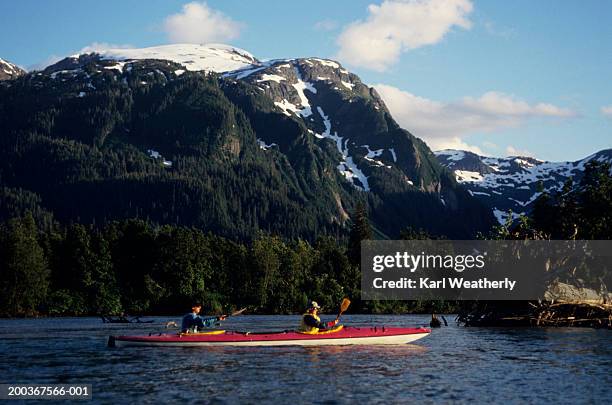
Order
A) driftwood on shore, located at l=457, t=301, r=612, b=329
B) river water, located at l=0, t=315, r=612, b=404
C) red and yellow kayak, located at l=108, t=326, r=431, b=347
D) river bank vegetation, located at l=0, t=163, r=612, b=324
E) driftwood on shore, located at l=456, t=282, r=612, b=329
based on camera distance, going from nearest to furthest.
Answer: river water, located at l=0, t=315, r=612, b=404
red and yellow kayak, located at l=108, t=326, r=431, b=347
driftwood on shore, located at l=456, t=282, r=612, b=329
driftwood on shore, located at l=457, t=301, r=612, b=329
river bank vegetation, located at l=0, t=163, r=612, b=324

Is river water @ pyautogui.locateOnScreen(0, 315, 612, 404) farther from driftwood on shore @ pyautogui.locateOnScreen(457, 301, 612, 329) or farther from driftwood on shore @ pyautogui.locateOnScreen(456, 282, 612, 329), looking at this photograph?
driftwood on shore @ pyautogui.locateOnScreen(457, 301, 612, 329)

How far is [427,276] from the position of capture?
5630 inches

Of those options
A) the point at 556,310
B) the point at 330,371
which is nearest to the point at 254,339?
the point at 330,371

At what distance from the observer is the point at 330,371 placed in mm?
41688

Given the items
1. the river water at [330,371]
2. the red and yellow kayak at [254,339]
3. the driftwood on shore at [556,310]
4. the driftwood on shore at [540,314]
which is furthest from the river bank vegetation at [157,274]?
the river water at [330,371]

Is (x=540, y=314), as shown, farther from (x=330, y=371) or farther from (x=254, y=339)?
(x=330, y=371)

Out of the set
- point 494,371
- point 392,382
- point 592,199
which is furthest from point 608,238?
point 392,382

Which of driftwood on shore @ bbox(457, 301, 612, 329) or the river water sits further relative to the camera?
driftwood on shore @ bbox(457, 301, 612, 329)

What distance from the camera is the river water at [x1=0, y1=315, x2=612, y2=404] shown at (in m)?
33.9

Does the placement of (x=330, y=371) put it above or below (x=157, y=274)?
below

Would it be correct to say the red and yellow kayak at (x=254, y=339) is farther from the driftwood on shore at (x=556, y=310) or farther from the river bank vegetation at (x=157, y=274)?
the river bank vegetation at (x=157, y=274)

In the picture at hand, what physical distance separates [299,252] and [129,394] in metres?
→ 112

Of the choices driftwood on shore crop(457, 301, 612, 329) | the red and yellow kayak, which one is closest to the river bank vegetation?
driftwood on shore crop(457, 301, 612, 329)

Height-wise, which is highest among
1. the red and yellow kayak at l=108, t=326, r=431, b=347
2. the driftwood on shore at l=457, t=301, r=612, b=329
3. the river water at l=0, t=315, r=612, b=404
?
the driftwood on shore at l=457, t=301, r=612, b=329
